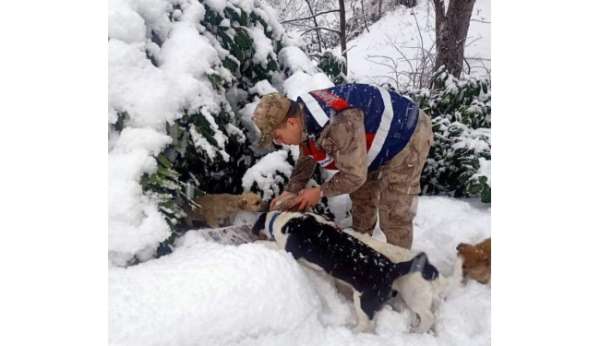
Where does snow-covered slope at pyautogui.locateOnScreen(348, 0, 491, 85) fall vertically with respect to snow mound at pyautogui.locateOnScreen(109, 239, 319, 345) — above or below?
above

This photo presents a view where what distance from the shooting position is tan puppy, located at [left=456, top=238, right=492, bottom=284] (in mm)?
1796

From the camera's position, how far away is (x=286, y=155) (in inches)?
76.0

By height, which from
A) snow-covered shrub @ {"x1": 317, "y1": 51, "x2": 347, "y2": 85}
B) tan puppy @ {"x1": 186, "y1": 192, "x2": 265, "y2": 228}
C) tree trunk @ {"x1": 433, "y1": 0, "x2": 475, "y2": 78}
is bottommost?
tan puppy @ {"x1": 186, "y1": 192, "x2": 265, "y2": 228}

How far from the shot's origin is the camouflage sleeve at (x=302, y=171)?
6.23 ft

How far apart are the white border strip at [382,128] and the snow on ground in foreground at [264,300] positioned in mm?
221

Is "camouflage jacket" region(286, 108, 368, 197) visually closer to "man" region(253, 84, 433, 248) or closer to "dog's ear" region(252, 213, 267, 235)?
"man" region(253, 84, 433, 248)

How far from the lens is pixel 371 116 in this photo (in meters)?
1.83

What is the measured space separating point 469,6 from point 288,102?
0.63 metres

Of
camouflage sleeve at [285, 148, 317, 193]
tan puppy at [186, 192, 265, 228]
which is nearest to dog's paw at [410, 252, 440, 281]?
Result: camouflage sleeve at [285, 148, 317, 193]

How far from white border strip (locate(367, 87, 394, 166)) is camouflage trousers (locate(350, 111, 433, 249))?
0.06 meters

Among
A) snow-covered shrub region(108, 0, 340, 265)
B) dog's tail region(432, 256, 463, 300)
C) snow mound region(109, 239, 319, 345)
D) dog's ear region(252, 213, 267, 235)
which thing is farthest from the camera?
dog's ear region(252, 213, 267, 235)

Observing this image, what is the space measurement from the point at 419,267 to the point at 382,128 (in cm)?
44

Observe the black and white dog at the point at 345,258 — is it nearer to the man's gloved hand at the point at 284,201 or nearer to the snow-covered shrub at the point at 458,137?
the man's gloved hand at the point at 284,201

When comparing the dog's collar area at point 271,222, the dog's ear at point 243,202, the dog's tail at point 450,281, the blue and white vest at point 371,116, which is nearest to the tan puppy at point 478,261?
the dog's tail at point 450,281
